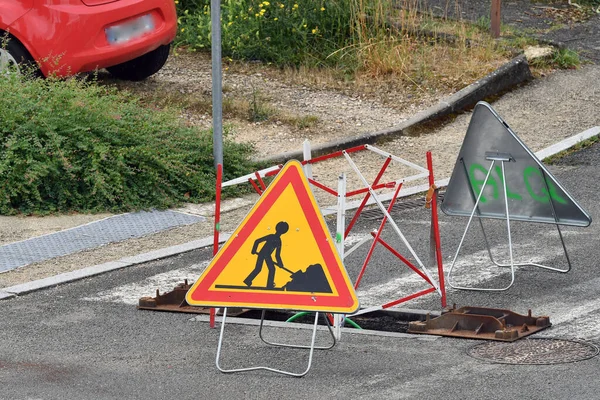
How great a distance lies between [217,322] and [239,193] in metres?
3.16

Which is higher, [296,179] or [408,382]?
[296,179]

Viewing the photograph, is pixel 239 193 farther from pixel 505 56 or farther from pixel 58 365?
pixel 505 56

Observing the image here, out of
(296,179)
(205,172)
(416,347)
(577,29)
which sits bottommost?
(577,29)

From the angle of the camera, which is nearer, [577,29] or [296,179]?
[296,179]

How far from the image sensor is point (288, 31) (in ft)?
48.1

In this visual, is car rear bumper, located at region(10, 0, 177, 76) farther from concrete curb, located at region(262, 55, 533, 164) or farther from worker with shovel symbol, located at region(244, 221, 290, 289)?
worker with shovel symbol, located at region(244, 221, 290, 289)

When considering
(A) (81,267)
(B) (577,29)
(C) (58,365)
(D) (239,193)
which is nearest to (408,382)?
(C) (58,365)

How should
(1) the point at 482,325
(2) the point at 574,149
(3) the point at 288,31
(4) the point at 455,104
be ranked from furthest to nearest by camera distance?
(3) the point at 288,31
(4) the point at 455,104
(2) the point at 574,149
(1) the point at 482,325

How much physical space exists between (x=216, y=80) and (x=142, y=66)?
3.51 m

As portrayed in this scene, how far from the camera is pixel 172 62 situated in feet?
48.3

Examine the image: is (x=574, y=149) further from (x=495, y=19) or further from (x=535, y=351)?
(x=535, y=351)

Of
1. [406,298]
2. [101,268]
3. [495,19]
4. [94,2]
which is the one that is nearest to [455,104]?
[495,19]

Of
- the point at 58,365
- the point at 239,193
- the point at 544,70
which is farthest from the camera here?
the point at 544,70

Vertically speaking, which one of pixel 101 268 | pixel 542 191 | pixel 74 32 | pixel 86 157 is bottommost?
pixel 101 268
